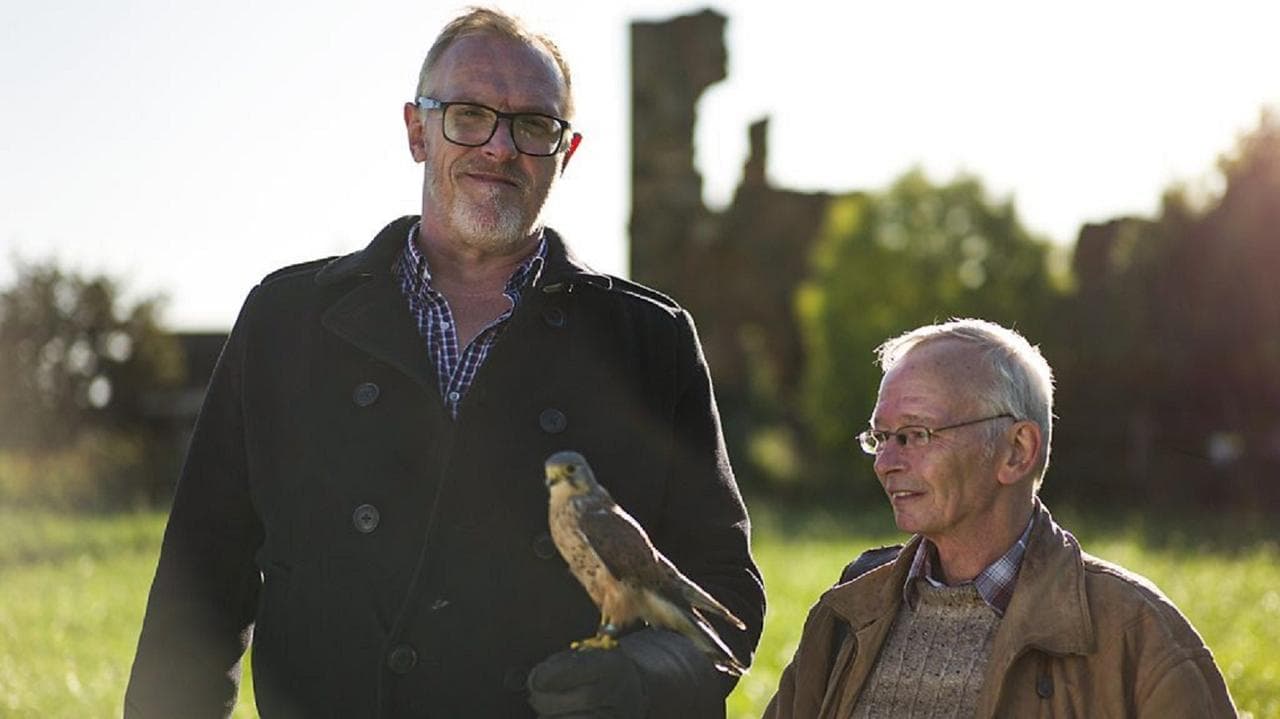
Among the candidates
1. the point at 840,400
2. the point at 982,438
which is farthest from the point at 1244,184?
the point at 982,438

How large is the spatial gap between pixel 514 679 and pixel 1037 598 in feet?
4.15

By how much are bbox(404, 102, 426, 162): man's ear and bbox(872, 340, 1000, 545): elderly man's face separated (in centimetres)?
129

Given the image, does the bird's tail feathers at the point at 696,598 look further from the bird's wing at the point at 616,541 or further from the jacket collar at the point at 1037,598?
the jacket collar at the point at 1037,598

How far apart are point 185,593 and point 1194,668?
97.4 inches

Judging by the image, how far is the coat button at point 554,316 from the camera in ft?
12.7

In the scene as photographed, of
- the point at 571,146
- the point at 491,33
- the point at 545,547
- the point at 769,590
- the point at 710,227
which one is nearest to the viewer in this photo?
the point at 545,547

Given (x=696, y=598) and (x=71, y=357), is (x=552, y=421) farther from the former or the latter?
(x=71, y=357)

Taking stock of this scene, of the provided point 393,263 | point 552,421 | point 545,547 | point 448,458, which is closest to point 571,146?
point 393,263

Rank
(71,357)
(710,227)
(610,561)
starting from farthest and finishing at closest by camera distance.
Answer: (710,227), (71,357), (610,561)

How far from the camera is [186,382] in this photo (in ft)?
155

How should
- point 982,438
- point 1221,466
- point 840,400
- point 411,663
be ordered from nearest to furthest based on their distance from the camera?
1. point 411,663
2. point 982,438
3. point 1221,466
4. point 840,400

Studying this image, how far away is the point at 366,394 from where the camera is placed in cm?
386

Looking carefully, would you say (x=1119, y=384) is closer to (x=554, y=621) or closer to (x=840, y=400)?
(x=840, y=400)

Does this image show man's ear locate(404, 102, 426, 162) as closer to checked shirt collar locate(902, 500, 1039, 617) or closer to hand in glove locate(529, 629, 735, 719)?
hand in glove locate(529, 629, 735, 719)
